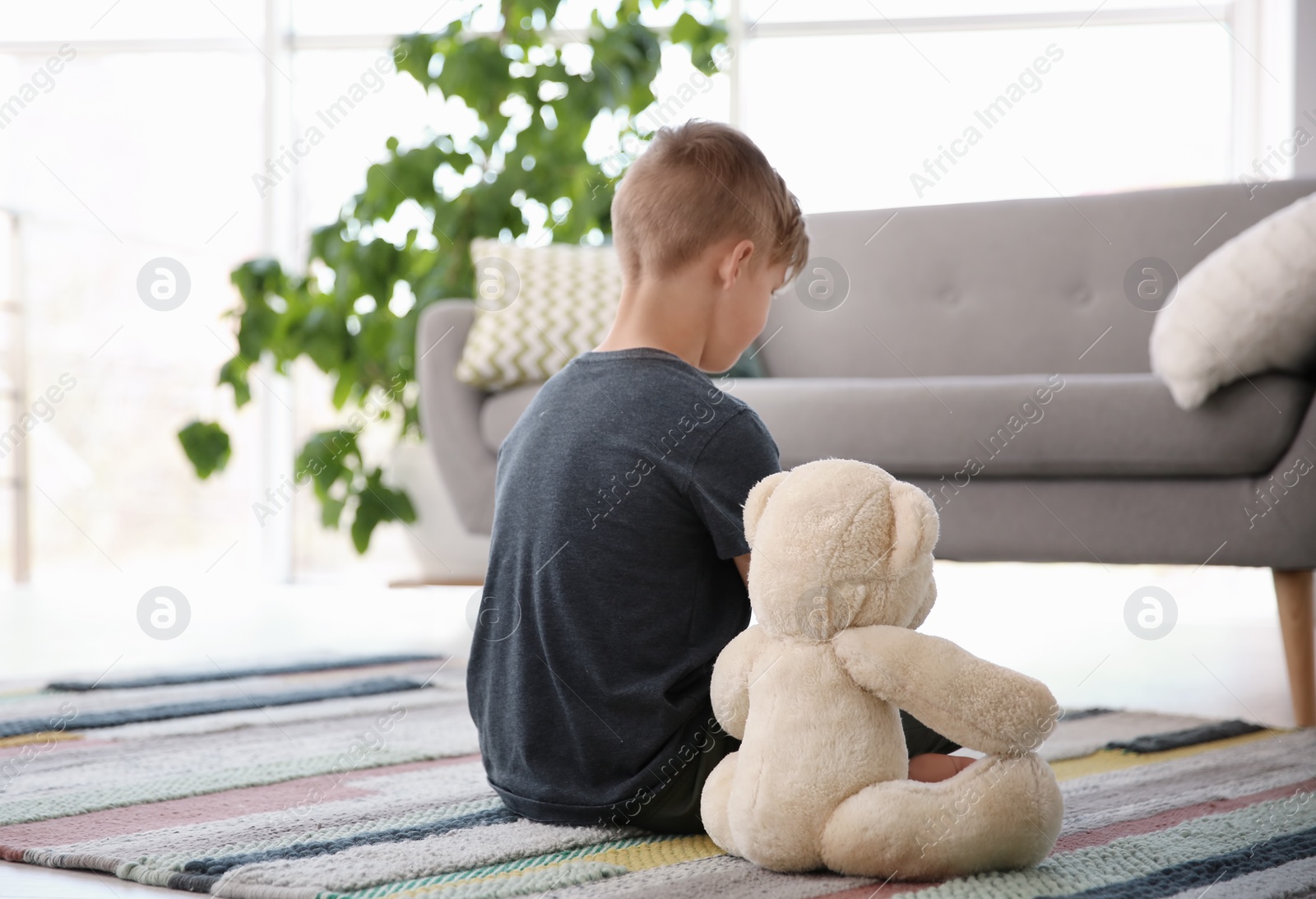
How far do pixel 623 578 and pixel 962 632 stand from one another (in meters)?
1.66

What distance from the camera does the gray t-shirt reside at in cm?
94

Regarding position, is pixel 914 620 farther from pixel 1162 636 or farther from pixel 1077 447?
pixel 1162 636

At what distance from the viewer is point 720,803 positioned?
2.89ft

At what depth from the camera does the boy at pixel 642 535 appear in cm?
94

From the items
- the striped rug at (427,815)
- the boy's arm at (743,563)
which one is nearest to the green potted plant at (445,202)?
the striped rug at (427,815)

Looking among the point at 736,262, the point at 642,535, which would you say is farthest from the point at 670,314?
the point at 642,535

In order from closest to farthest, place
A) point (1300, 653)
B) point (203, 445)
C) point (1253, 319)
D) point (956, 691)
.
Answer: point (956, 691), point (1300, 653), point (1253, 319), point (203, 445)

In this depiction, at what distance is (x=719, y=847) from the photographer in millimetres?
922

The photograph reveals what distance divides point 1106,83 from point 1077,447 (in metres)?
2.26

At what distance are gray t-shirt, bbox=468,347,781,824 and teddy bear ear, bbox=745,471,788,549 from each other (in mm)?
45

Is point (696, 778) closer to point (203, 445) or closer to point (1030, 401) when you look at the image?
point (1030, 401)

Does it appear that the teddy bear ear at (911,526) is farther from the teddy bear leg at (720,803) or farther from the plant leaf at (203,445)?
the plant leaf at (203,445)

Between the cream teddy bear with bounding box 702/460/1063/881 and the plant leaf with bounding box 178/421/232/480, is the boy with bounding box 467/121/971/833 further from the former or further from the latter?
the plant leaf with bounding box 178/421/232/480

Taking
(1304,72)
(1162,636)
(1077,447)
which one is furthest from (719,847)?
(1304,72)
